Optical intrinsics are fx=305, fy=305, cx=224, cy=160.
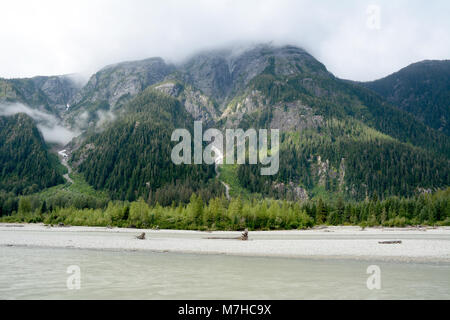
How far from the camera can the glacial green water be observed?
63.1ft

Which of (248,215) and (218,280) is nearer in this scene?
(218,280)

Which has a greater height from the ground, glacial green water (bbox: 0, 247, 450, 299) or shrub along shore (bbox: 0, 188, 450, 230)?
glacial green water (bbox: 0, 247, 450, 299)

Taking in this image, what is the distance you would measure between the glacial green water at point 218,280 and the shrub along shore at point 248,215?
205ft

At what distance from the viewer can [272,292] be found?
19.8m

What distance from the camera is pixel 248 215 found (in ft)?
315

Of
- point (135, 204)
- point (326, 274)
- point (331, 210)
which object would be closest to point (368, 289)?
point (326, 274)

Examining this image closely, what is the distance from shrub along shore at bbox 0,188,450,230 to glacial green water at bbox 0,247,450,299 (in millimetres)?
62600

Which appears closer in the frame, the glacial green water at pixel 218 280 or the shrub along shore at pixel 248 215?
the glacial green water at pixel 218 280

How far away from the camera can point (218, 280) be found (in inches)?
928

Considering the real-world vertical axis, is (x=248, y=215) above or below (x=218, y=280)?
below

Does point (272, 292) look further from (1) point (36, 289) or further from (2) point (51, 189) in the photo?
(2) point (51, 189)

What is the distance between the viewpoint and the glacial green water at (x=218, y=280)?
63.1ft

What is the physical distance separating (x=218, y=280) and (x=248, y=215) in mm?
73431

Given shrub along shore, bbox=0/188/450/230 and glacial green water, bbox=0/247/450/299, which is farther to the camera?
shrub along shore, bbox=0/188/450/230
